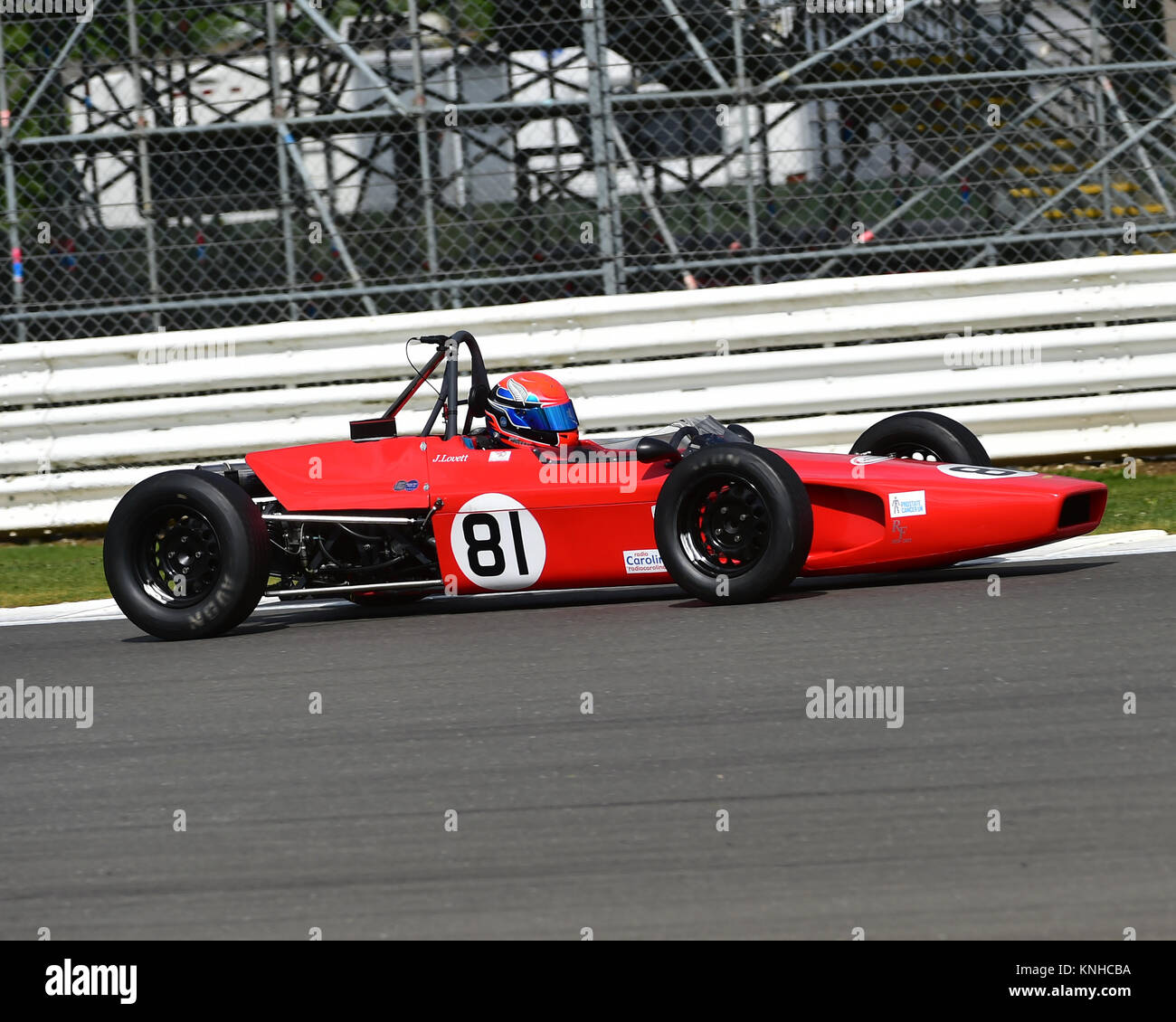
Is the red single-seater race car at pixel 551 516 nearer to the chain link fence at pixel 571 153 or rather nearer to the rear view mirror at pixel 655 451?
the rear view mirror at pixel 655 451

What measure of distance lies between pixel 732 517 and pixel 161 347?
4.71 meters

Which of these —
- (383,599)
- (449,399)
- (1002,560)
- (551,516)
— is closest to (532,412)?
(449,399)

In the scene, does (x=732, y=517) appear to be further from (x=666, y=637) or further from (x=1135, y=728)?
(x=1135, y=728)

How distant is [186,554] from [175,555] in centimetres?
5

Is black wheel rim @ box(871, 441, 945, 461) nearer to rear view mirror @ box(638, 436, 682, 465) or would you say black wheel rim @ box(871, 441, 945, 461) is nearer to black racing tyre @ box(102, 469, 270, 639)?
rear view mirror @ box(638, 436, 682, 465)

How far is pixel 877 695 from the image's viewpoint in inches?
188

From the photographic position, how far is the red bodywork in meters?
6.24

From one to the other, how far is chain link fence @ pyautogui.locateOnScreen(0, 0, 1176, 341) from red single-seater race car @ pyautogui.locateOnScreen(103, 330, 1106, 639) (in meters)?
2.39

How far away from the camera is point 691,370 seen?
9414 millimetres

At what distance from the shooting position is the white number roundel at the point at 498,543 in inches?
262

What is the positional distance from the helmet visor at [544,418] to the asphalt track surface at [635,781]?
91 cm

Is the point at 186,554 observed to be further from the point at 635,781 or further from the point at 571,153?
the point at 571,153

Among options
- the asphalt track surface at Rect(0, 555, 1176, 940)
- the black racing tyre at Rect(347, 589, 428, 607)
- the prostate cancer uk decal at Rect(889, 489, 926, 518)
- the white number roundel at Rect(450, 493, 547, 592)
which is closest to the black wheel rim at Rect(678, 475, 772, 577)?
the asphalt track surface at Rect(0, 555, 1176, 940)
